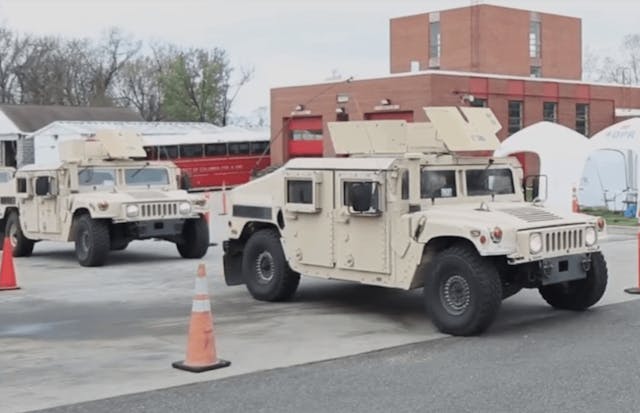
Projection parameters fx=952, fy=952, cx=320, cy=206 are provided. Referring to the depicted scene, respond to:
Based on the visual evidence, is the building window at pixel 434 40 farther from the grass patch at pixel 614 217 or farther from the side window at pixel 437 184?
the side window at pixel 437 184

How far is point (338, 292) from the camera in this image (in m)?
13.1

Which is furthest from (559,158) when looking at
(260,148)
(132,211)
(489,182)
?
(260,148)

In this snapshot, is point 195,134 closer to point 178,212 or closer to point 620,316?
point 178,212

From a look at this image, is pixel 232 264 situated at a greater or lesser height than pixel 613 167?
lesser

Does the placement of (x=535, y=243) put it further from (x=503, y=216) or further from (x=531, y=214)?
(x=531, y=214)

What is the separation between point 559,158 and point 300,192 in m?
18.0

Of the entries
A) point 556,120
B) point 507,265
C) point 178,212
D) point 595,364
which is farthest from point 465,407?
point 556,120

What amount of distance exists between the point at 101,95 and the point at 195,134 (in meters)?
38.6

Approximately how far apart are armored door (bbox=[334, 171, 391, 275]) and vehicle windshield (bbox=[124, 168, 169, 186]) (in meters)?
7.85

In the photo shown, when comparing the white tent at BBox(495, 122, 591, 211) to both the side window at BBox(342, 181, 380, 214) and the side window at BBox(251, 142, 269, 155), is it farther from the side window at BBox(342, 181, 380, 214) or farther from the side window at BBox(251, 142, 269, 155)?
the side window at BBox(251, 142, 269, 155)

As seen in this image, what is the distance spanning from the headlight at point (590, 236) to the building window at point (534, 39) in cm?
5070

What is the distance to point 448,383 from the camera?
7.55m

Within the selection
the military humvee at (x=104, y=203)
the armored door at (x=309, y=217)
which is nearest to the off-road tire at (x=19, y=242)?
the military humvee at (x=104, y=203)

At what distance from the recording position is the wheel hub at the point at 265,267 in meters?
12.1
